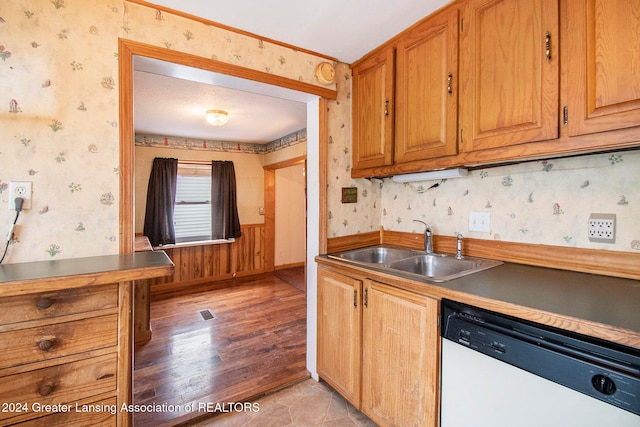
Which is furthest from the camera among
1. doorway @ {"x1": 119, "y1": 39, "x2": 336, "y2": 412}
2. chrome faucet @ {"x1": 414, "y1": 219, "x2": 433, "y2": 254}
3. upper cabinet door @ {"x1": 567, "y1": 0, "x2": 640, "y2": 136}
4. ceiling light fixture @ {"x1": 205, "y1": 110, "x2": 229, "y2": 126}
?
ceiling light fixture @ {"x1": 205, "y1": 110, "x2": 229, "y2": 126}

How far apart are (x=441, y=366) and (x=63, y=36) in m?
2.22

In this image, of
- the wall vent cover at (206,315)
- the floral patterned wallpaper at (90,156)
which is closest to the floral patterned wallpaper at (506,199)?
the floral patterned wallpaper at (90,156)

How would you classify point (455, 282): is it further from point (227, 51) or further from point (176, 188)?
point (176, 188)

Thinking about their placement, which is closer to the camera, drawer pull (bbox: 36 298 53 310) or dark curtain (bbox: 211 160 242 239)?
drawer pull (bbox: 36 298 53 310)

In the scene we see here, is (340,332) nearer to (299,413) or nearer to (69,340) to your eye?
(299,413)

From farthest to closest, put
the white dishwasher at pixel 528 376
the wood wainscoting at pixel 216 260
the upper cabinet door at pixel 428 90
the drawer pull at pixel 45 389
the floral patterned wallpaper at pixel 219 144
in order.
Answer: the wood wainscoting at pixel 216 260, the floral patterned wallpaper at pixel 219 144, the upper cabinet door at pixel 428 90, the drawer pull at pixel 45 389, the white dishwasher at pixel 528 376

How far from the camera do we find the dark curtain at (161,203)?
421cm

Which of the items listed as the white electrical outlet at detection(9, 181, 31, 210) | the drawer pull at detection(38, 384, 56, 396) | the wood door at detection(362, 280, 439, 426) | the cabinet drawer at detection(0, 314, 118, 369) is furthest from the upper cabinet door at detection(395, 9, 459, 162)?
the drawer pull at detection(38, 384, 56, 396)

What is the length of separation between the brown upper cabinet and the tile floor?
1525 millimetres

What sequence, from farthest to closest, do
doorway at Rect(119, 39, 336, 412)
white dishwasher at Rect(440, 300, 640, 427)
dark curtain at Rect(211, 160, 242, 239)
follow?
dark curtain at Rect(211, 160, 242, 239) → doorway at Rect(119, 39, 336, 412) → white dishwasher at Rect(440, 300, 640, 427)

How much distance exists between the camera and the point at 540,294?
1047mm

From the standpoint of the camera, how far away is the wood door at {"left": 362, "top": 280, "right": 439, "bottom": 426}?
124 centimetres

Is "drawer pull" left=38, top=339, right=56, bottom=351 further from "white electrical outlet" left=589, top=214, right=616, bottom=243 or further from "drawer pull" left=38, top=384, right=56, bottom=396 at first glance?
"white electrical outlet" left=589, top=214, right=616, bottom=243

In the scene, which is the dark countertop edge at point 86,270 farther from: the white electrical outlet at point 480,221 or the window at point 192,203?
the window at point 192,203
